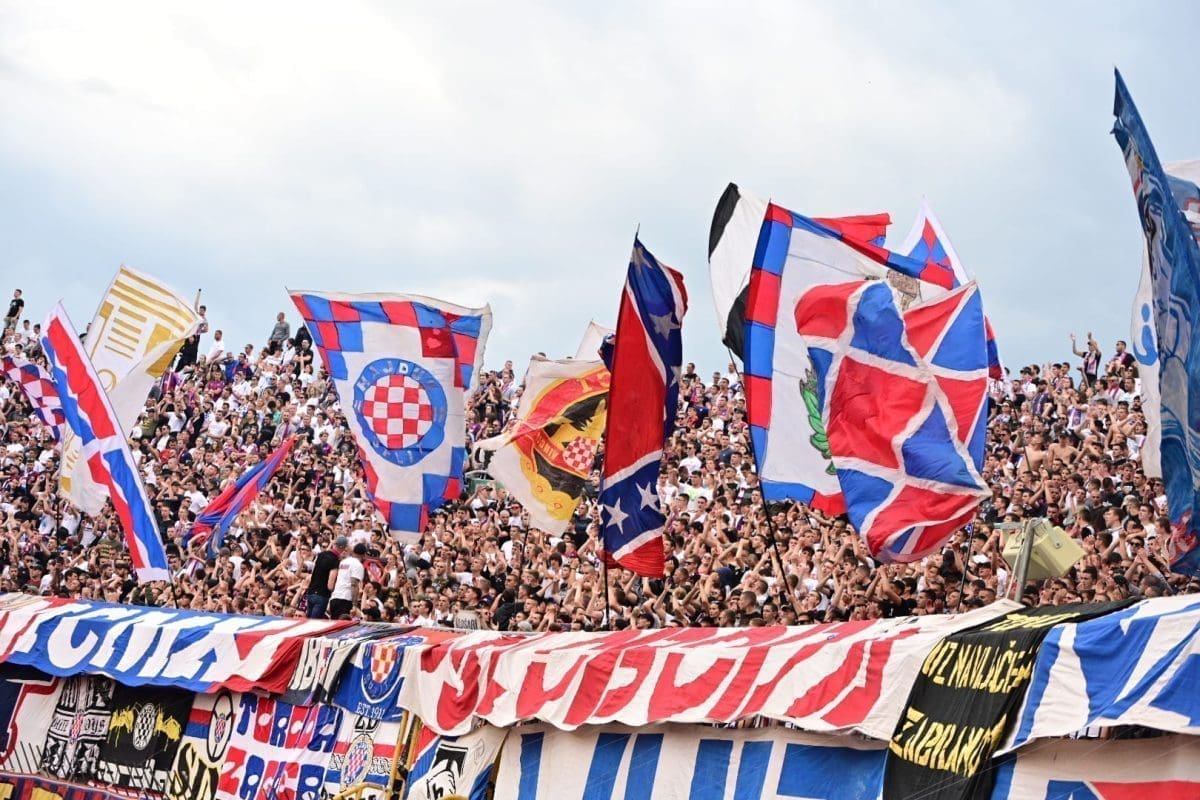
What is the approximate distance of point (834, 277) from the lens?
1390cm

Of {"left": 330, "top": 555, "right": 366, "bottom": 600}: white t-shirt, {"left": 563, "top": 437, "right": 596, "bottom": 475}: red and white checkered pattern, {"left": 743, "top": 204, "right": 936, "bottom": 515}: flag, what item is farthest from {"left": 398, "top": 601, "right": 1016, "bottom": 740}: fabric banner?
{"left": 330, "top": 555, "right": 366, "bottom": 600}: white t-shirt

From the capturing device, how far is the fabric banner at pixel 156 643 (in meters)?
16.4

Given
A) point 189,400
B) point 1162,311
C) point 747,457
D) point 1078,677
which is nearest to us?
point 1078,677

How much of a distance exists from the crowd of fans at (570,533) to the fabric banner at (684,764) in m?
1.91

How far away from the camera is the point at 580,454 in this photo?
1792 cm

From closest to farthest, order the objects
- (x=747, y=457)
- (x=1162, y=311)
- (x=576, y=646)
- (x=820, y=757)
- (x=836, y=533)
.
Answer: (x=1162, y=311) < (x=820, y=757) < (x=576, y=646) < (x=836, y=533) < (x=747, y=457)

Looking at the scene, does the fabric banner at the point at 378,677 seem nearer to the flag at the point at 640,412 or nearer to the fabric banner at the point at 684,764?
the fabric banner at the point at 684,764

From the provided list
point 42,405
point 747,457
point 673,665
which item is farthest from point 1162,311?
point 42,405

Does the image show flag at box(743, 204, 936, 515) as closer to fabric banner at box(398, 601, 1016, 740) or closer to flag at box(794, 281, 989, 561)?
flag at box(794, 281, 989, 561)

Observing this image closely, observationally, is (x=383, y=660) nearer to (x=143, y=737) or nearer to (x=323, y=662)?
(x=323, y=662)

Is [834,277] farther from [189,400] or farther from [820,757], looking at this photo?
[189,400]

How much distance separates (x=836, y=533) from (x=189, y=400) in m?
23.9

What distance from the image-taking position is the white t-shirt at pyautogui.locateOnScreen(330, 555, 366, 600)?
741 inches

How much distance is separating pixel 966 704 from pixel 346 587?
427 inches
